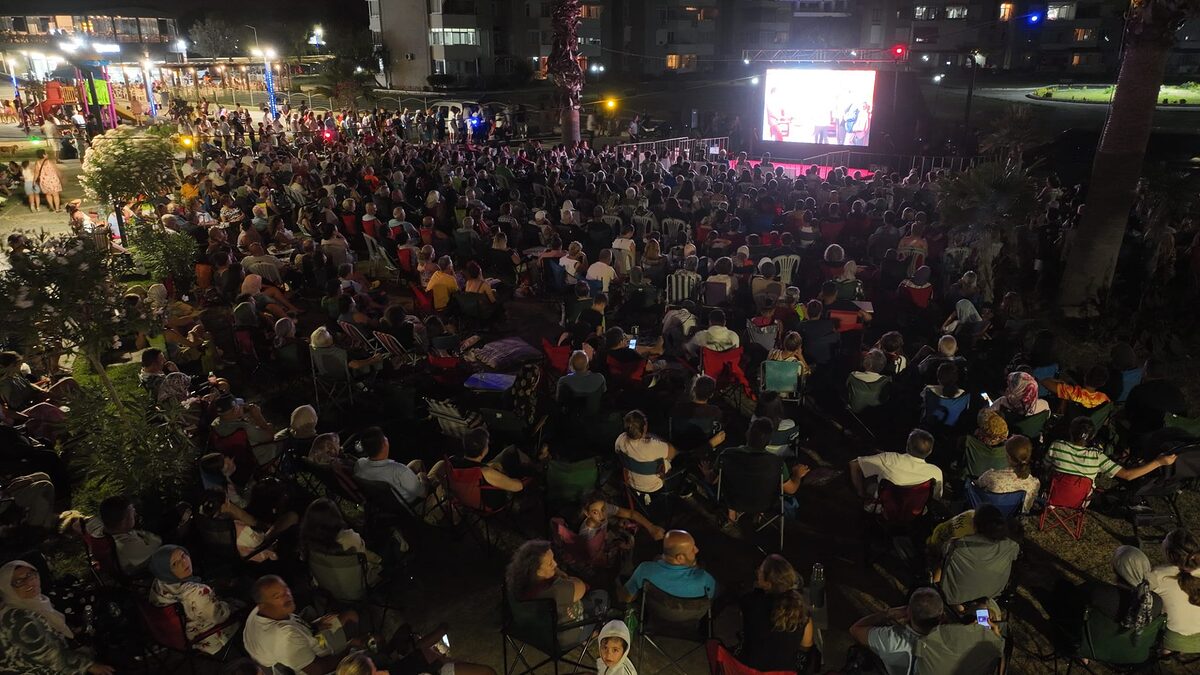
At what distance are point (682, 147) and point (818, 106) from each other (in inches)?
175

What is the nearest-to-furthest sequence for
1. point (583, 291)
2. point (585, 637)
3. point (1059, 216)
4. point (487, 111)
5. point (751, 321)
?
point (585, 637), point (751, 321), point (583, 291), point (1059, 216), point (487, 111)

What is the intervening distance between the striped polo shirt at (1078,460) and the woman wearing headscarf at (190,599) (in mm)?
5697

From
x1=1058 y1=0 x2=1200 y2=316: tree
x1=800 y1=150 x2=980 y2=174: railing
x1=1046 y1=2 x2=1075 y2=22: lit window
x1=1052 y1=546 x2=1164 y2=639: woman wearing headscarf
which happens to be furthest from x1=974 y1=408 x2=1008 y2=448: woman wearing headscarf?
x1=1046 y1=2 x2=1075 y2=22: lit window

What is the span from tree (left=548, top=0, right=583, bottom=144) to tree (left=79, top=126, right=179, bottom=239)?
1290 cm

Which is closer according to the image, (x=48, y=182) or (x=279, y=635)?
(x=279, y=635)

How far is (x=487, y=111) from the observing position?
32.0m

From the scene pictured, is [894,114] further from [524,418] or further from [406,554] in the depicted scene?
[406,554]

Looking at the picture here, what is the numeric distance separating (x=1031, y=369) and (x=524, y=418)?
4634 mm

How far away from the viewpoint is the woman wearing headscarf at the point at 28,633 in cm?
A: 373

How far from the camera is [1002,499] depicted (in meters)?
4.91

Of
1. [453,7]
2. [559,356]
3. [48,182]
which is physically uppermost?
[453,7]

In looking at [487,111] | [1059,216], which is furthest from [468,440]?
[487,111]

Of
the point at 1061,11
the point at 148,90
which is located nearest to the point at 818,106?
the point at 148,90

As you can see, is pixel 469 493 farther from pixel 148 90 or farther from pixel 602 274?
pixel 148 90
